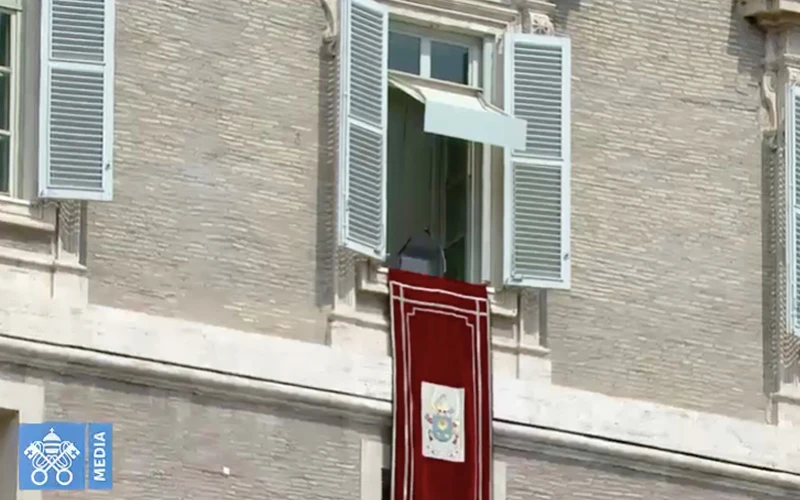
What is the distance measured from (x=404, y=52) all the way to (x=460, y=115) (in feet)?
2.30

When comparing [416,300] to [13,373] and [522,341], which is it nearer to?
[522,341]

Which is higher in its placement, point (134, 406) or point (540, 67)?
point (540, 67)

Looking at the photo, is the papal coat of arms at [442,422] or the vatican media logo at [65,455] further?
the papal coat of arms at [442,422]

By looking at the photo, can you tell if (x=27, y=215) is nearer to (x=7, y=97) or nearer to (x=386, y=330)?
(x=7, y=97)

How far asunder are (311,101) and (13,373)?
10.5 ft

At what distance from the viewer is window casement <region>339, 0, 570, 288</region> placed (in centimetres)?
2795

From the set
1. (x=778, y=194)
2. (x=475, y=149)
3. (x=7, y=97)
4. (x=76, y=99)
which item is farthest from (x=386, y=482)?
(x=778, y=194)

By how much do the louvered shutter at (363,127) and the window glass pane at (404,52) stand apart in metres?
0.45

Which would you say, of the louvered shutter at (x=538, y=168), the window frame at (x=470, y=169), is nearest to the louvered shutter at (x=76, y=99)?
the window frame at (x=470, y=169)

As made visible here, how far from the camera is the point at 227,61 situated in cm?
2709

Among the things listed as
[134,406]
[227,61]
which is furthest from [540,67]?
[134,406]

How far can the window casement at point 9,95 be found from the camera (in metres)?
26.0

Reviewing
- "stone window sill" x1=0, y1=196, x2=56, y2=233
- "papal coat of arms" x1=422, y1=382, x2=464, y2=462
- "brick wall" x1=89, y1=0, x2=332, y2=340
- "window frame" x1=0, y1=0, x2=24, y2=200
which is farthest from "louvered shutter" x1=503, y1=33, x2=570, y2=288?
"window frame" x1=0, y1=0, x2=24, y2=200

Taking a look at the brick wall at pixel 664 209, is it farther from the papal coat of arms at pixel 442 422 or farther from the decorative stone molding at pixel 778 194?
the papal coat of arms at pixel 442 422
